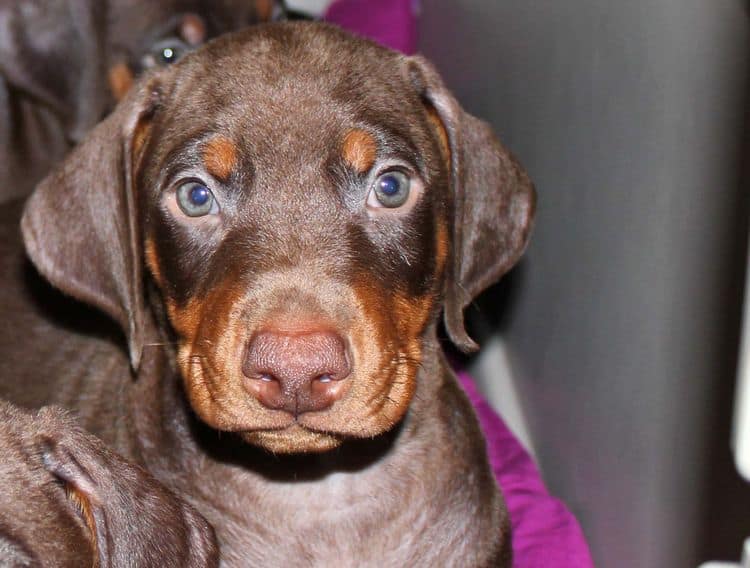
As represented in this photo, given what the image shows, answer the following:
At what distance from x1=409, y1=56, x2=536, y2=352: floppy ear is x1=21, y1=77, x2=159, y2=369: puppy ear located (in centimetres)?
100

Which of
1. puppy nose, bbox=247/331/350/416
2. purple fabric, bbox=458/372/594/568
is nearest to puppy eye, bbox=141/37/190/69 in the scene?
purple fabric, bbox=458/372/594/568

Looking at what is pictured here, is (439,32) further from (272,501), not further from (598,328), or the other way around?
(272,501)

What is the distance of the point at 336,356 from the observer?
330 cm

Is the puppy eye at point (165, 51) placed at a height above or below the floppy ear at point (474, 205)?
below

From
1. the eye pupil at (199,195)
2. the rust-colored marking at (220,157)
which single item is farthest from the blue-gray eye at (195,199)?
the rust-colored marking at (220,157)

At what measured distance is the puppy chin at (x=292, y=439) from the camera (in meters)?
3.53

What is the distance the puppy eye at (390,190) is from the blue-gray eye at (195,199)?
0.52 meters

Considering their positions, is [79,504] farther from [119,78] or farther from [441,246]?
[119,78]

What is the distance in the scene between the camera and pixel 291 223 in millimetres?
3668

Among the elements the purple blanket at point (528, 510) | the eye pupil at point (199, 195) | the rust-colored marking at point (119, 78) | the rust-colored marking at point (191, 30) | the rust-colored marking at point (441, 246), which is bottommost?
the purple blanket at point (528, 510)

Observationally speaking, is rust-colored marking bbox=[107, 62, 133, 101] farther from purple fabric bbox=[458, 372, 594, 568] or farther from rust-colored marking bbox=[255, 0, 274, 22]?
purple fabric bbox=[458, 372, 594, 568]

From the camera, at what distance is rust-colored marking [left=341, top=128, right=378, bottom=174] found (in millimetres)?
3785

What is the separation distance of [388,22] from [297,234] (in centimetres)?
446

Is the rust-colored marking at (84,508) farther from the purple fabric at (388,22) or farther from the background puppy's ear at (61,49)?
the purple fabric at (388,22)
